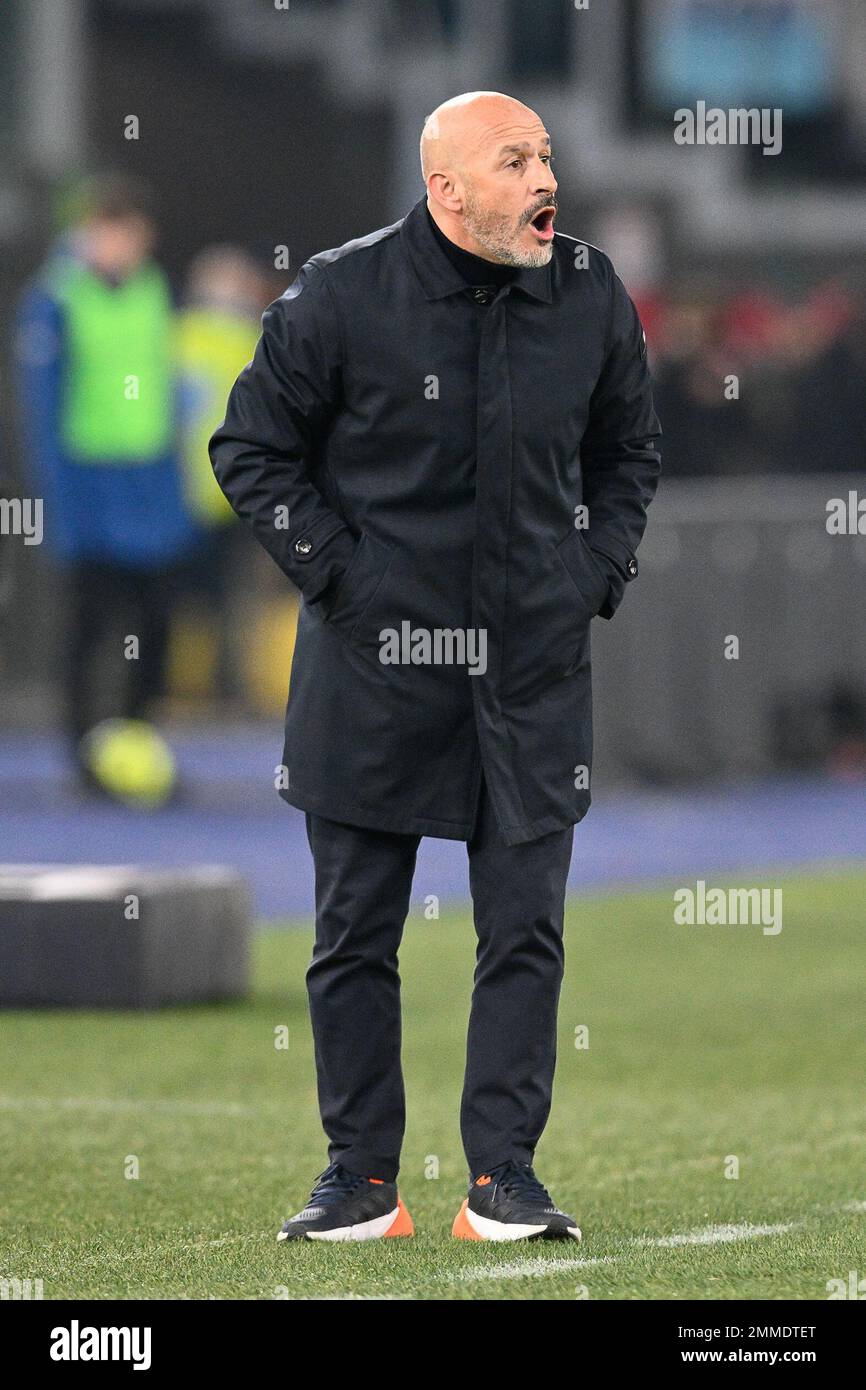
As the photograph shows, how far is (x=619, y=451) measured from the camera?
5844mm

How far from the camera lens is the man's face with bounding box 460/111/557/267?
5.48 metres

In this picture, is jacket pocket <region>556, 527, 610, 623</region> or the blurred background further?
the blurred background

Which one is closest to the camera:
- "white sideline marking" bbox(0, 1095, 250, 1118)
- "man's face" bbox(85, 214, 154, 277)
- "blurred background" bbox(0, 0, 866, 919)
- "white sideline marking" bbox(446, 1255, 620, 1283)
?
"white sideline marking" bbox(446, 1255, 620, 1283)

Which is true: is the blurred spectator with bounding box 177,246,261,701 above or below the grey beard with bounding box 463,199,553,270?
above

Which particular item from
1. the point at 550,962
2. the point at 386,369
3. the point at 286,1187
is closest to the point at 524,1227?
the point at 550,962

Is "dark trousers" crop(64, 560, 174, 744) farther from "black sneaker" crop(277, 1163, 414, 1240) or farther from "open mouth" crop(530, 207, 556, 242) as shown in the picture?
"open mouth" crop(530, 207, 556, 242)

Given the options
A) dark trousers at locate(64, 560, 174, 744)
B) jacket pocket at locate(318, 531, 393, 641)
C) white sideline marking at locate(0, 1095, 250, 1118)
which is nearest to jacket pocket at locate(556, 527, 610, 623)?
jacket pocket at locate(318, 531, 393, 641)

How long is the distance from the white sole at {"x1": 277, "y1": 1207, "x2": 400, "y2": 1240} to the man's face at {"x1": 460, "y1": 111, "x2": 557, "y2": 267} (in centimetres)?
178

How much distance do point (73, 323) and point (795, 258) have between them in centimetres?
1236

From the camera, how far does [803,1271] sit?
535 centimetres

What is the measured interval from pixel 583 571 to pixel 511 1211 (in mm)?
1183

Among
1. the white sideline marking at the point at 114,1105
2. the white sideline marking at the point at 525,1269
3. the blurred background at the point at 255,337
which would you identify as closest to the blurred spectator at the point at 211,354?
the blurred background at the point at 255,337

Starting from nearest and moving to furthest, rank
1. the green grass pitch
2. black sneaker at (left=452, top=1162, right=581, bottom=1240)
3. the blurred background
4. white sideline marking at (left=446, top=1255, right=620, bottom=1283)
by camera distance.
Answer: white sideline marking at (left=446, top=1255, right=620, bottom=1283) → the green grass pitch → black sneaker at (left=452, top=1162, right=581, bottom=1240) → the blurred background

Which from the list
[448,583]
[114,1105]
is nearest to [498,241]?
[448,583]
